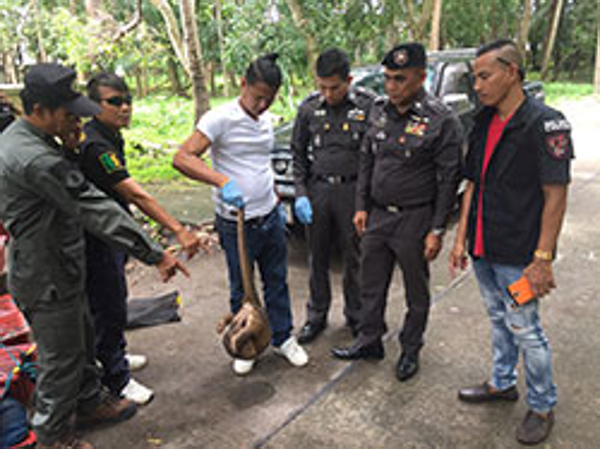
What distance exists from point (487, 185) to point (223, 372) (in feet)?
6.30

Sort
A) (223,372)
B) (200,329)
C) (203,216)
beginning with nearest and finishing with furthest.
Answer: (223,372) < (200,329) < (203,216)

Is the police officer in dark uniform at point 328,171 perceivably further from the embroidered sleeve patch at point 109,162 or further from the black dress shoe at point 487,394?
the embroidered sleeve patch at point 109,162

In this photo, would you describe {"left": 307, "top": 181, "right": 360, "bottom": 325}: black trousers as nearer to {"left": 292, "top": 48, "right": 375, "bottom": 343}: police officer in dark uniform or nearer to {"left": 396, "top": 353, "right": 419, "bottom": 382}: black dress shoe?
{"left": 292, "top": 48, "right": 375, "bottom": 343}: police officer in dark uniform

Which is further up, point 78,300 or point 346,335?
point 78,300

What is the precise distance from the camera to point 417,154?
2707 mm

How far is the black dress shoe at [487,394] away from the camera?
8.87ft

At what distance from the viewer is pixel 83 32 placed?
29.3 ft

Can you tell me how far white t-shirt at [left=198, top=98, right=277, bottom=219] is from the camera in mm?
2793

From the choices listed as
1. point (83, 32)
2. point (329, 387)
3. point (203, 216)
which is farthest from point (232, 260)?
point (83, 32)

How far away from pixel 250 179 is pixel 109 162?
795 millimetres

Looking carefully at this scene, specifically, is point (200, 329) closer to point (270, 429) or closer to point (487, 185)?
point (270, 429)

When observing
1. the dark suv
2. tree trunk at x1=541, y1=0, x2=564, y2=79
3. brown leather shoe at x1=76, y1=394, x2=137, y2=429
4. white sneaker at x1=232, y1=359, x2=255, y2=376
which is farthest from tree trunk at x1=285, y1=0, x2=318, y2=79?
tree trunk at x1=541, y1=0, x2=564, y2=79

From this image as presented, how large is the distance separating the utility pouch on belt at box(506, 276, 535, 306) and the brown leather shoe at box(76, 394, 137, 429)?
207 centimetres

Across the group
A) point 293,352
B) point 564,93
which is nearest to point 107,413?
point 293,352
